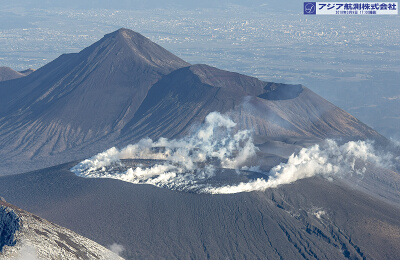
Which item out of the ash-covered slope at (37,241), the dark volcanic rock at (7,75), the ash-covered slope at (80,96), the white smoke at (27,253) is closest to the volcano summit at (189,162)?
the ash-covered slope at (80,96)

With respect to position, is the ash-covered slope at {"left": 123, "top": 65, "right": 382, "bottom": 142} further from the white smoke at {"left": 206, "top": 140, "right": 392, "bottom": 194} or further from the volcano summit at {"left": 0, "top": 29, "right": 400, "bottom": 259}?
the white smoke at {"left": 206, "top": 140, "right": 392, "bottom": 194}

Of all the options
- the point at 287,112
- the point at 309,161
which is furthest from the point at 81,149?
the point at 309,161

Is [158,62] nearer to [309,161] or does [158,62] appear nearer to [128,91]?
[128,91]

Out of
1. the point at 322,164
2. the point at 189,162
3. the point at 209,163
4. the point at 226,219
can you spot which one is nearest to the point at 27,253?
the point at 226,219

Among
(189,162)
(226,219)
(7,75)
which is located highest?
(7,75)

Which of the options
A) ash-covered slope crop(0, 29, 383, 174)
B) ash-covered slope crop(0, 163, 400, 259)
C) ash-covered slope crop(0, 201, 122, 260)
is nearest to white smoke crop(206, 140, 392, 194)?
ash-covered slope crop(0, 163, 400, 259)

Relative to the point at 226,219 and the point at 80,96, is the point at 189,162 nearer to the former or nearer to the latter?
the point at 226,219
